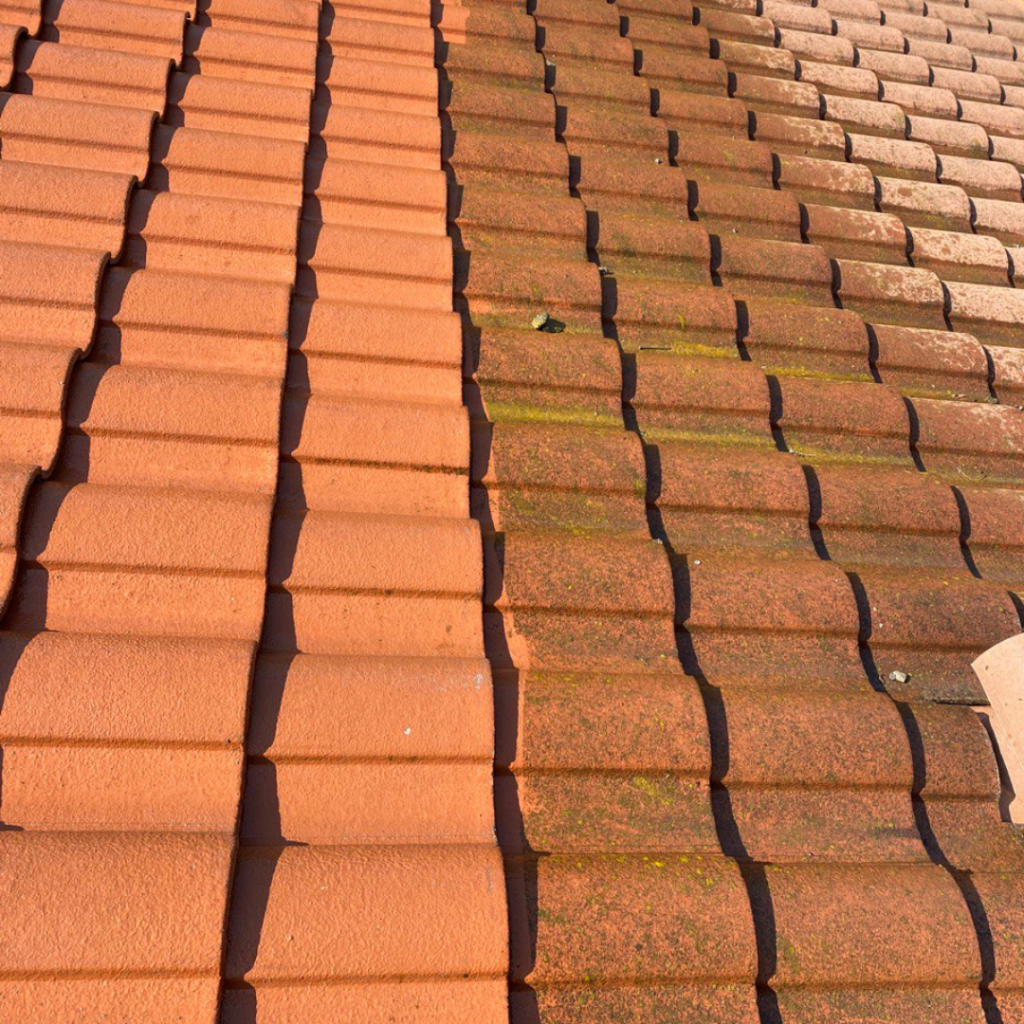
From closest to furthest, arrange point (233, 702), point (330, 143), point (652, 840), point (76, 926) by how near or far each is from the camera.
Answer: point (76, 926), point (233, 702), point (652, 840), point (330, 143)

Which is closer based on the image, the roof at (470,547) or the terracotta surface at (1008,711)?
the roof at (470,547)

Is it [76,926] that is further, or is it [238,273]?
[238,273]

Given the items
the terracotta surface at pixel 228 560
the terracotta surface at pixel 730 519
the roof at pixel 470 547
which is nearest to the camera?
the terracotta surface at pixel 228 560

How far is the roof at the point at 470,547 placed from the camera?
1458 mm

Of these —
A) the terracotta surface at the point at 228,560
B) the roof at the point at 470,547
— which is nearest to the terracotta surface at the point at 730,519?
the roof at the point at 470,547

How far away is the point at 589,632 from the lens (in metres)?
1.94

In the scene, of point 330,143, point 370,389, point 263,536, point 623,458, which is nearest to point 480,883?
point 263,536

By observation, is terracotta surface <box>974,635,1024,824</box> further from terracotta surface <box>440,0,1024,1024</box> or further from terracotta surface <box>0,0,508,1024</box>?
terracotta surface <box>0,0,508,1024</box>

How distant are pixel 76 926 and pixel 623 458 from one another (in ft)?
5.30

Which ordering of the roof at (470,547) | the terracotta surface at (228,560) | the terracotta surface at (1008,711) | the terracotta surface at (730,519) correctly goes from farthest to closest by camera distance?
the terracotta surface at (1008,711)
the terracotta surface at (730,519)
the roof at (470,547)
the terracotta surface at (228,560)

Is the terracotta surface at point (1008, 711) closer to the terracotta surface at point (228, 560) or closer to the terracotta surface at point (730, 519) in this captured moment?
the terracotta surface at point (730, 519)

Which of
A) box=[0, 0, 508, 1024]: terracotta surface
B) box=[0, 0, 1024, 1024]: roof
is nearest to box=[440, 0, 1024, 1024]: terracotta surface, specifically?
box=[0, 0, 1024, 1024]: roof

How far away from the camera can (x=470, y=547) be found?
1910mm

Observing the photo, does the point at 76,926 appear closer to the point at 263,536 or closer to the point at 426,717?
the point at 426,717
